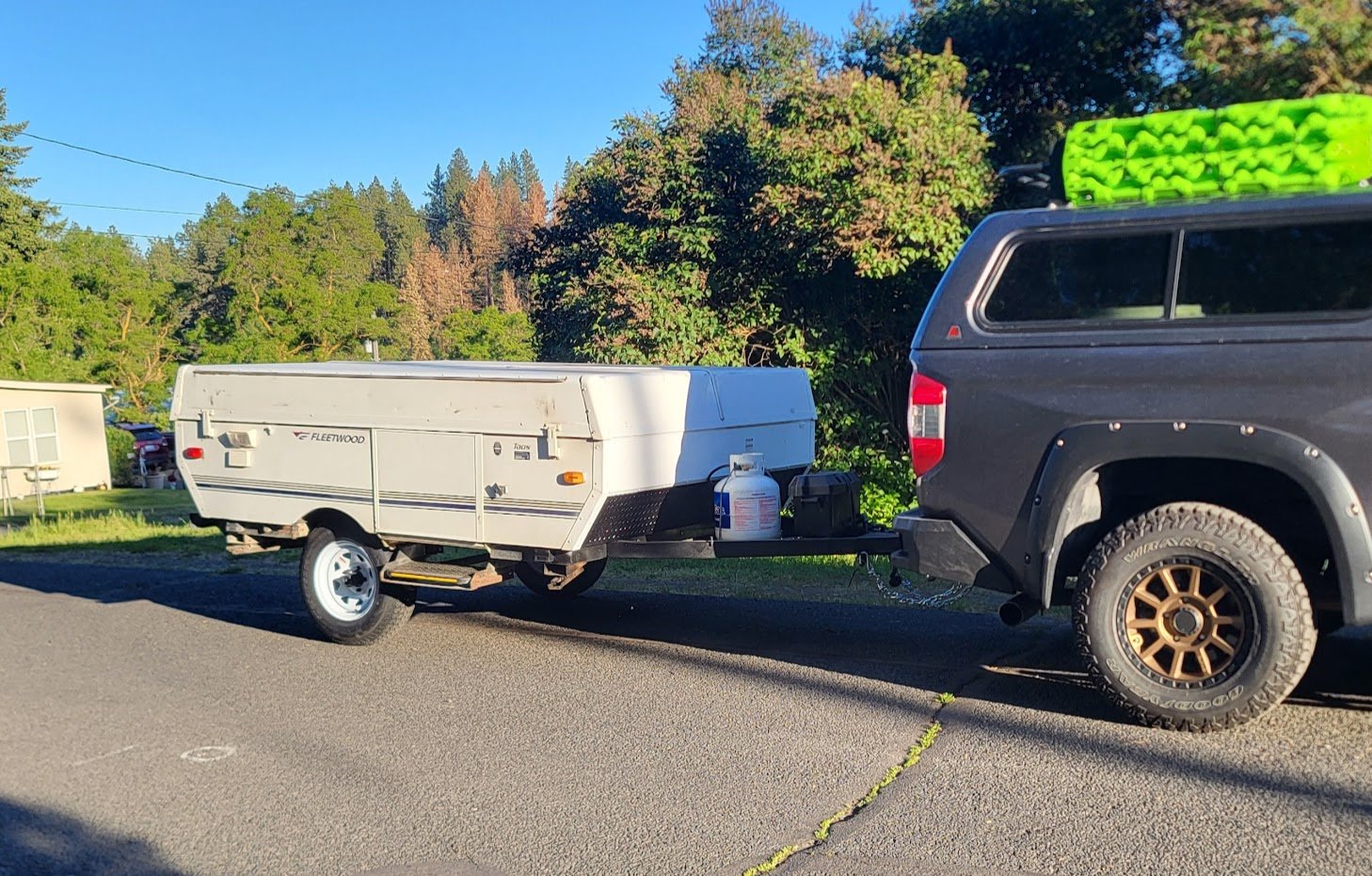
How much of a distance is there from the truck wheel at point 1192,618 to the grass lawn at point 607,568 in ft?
9.04

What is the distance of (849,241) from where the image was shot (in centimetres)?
1441

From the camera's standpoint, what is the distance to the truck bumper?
225 inches

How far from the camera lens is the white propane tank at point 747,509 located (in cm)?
699

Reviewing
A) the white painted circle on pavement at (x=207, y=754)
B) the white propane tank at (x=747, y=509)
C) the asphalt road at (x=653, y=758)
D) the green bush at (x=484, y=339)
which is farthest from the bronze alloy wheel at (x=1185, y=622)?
the green bush at (x=484, y=339)

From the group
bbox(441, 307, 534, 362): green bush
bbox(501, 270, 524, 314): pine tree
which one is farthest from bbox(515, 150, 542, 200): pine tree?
bbox(441, 307, 534, 362): green bush

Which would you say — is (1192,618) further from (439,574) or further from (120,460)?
(120,460)

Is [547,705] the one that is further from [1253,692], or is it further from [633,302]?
[633,302]

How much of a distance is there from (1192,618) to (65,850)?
15.3 ft

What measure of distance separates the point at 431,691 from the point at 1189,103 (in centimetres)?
1119

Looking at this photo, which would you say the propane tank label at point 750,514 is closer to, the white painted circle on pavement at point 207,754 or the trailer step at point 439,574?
the trailer step at point 439,574

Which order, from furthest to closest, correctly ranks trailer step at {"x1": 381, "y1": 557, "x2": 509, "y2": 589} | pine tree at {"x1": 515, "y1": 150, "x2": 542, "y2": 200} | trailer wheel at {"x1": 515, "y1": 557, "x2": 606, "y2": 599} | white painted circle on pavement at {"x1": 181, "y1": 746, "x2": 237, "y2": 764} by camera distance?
pine tree at {"x1": 515, "y1": 150, "x2": 542, "y2": 200} < trailer wheel at {"x1": 515, "y1": 557, "x2": 606, "y2": 599} < trailer step at {"x1": 381, "y1": 557, "x2": 509, "y2": 589} < white painted circle on pavement at {"x1": 181, "y1": 746, "x2": 237, "y2": 764}

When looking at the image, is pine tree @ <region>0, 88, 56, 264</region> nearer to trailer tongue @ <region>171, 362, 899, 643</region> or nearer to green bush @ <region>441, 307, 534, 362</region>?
green bush @ <region>441, 307, 534, 362</region>

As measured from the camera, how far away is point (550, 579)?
8734 mm

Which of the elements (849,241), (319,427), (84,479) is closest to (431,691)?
(319,427)
